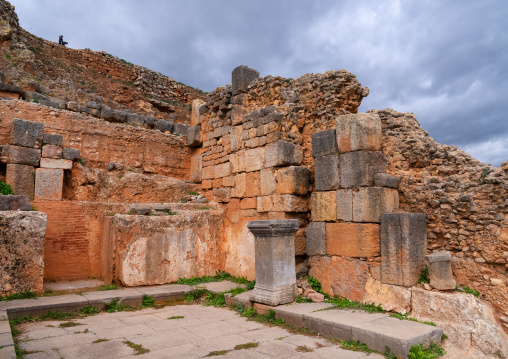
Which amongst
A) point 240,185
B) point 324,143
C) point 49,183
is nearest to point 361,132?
point 324,143

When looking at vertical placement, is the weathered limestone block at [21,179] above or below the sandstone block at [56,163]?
below

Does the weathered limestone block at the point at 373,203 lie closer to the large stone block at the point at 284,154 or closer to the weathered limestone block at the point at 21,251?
the large stone block at the point at 284,154

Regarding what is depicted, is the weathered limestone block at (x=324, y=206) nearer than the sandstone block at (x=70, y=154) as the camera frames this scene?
Yes

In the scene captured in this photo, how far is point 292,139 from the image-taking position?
25.1ft

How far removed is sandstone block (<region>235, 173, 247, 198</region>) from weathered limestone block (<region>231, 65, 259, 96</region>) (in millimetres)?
2046

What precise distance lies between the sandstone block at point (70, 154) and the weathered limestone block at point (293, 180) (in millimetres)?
4825

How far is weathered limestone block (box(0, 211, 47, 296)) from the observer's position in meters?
6.04

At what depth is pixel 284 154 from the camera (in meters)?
7.37

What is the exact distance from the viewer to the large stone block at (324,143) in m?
6.62

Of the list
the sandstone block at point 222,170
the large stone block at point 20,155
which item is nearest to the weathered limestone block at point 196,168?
the sandstone block at point 222,170

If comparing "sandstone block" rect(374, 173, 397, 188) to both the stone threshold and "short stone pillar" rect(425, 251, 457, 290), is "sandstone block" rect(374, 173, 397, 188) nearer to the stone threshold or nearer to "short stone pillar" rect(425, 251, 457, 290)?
"short stone pillar" rect(425, 251, 457, 290)

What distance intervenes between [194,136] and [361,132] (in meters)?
5.56

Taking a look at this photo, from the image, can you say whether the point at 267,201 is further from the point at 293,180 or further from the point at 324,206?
the point at 324,206

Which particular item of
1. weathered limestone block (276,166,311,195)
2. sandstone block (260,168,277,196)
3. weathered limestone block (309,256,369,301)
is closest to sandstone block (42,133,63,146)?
sandstone block (260,168,277,196)
